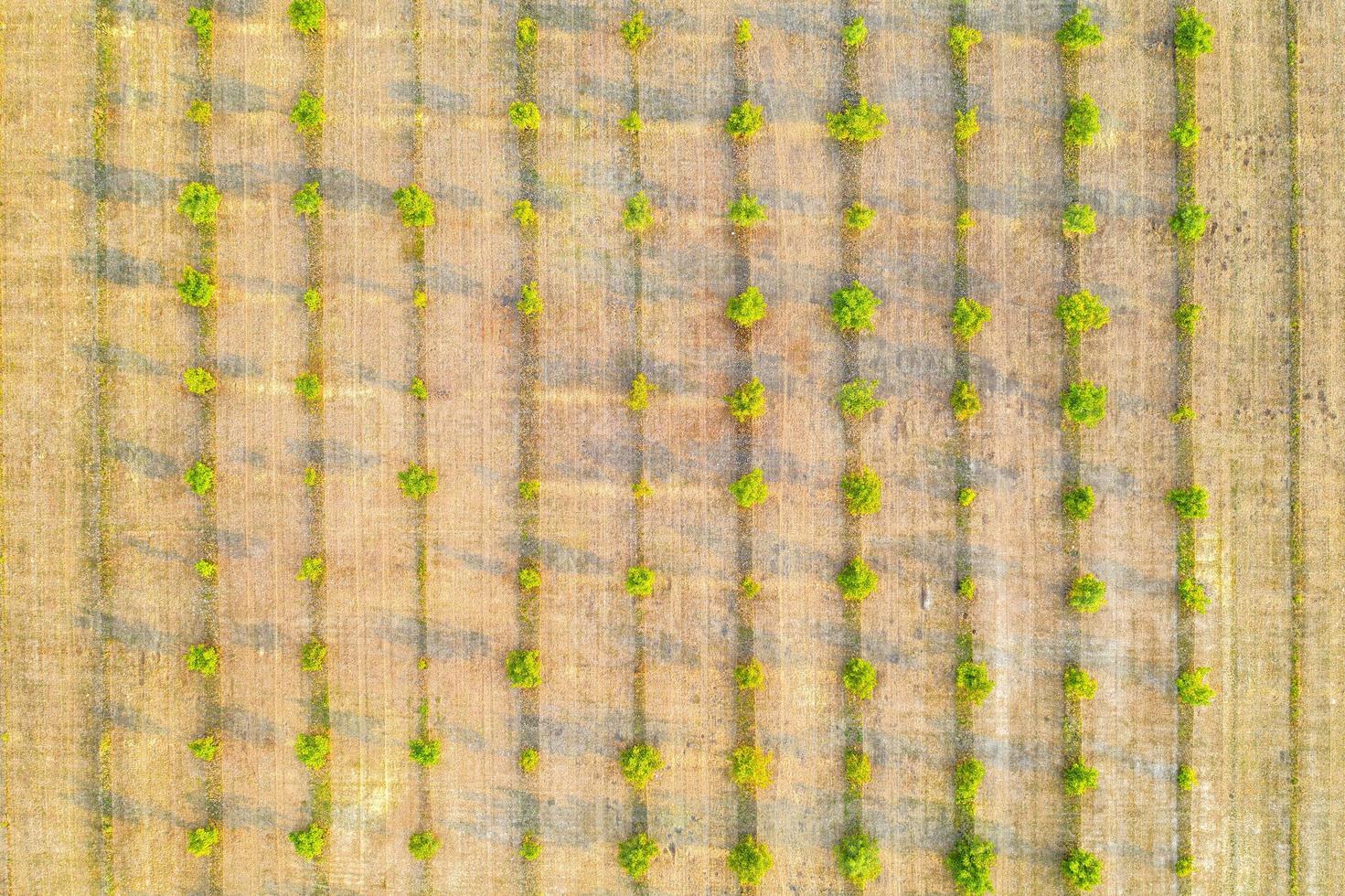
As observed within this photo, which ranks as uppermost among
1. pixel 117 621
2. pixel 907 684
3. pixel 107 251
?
pixel 107 251

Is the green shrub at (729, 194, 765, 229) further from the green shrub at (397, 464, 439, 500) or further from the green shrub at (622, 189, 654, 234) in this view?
the green shrub at (397, 464, 439, 500)

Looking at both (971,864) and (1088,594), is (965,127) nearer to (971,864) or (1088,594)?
(1088,594)

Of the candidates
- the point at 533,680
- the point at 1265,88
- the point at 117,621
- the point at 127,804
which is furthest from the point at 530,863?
the point at 1265,88

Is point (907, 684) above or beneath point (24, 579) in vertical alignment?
beneath

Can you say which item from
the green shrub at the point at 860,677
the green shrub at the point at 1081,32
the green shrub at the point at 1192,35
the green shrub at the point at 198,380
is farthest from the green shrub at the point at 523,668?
the green shrub at the point at 1192,35

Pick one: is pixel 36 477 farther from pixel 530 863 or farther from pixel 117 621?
pixel 530 863

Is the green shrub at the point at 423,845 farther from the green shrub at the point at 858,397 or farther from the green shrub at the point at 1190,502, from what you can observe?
the green shrub at the point at 1190,502

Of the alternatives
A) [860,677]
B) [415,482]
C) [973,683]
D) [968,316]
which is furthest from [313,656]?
[968,316]
